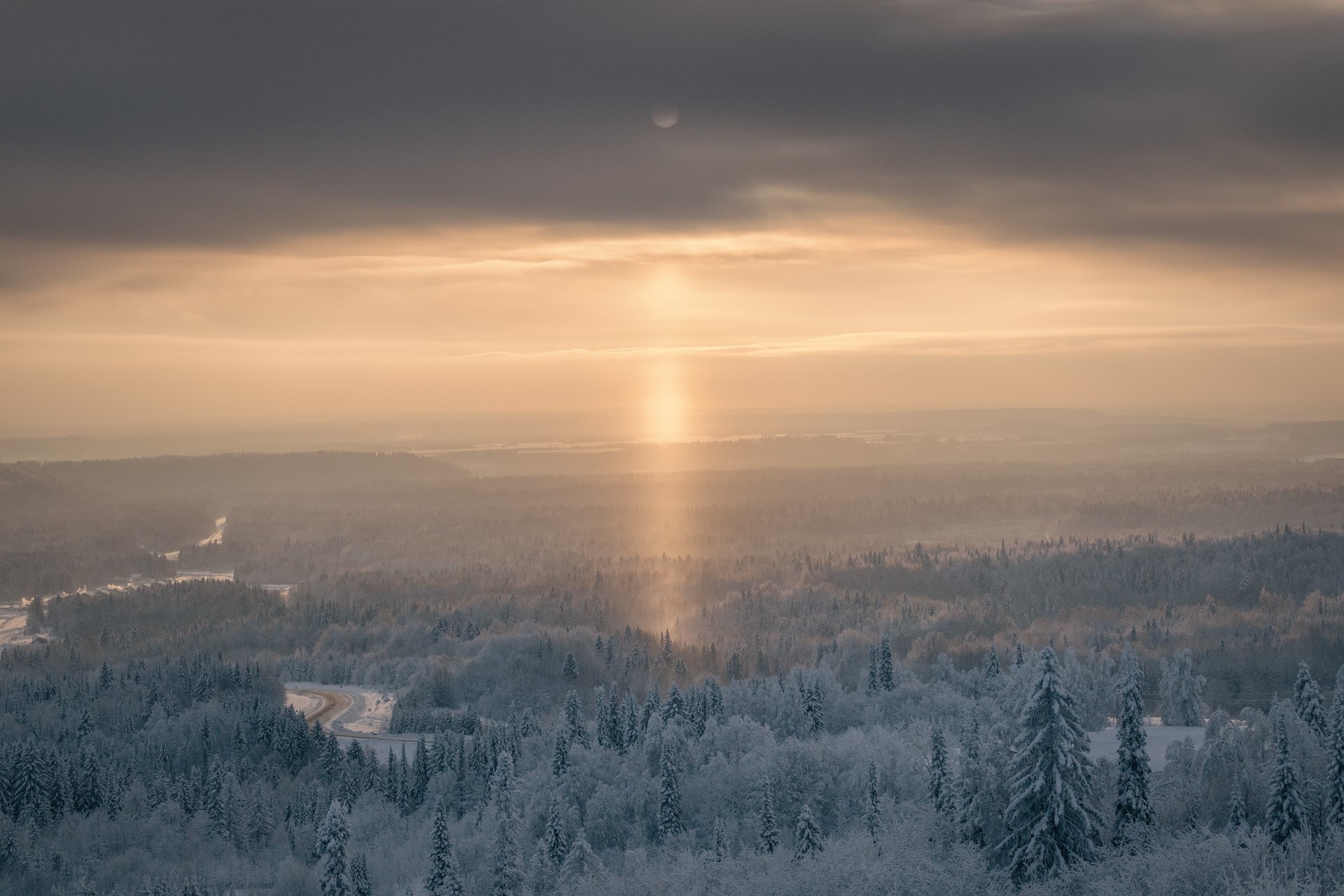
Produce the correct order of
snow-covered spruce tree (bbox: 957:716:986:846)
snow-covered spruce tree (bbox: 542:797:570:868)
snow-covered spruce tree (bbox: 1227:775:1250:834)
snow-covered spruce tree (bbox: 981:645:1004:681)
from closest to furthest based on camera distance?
snow-covered spruce tree (bbox: 957:716:986:846) < snow-covered spruce tree (bbox: 1227:775:1250:834) < snow-covered spruce tree (bbox: 542:797:570:868) < snow-covered spruce tree (bbox: 981:645:1004:681)

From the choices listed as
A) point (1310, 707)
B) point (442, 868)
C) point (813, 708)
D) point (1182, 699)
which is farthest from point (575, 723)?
point (1310, 707)

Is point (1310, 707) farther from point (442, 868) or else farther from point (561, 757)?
point (442, 868)

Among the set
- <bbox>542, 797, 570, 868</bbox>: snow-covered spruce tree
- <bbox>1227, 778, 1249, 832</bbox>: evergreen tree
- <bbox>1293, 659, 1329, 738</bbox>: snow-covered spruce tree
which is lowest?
<bbox>542, 797, 570, 868</bbox>: snow-covered spruce tree

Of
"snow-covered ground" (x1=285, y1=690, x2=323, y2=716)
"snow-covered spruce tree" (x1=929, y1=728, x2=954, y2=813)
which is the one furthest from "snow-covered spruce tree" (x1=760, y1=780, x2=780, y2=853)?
"snow-covered ground" (x1=285, y1=690, x2=323, y2=716)

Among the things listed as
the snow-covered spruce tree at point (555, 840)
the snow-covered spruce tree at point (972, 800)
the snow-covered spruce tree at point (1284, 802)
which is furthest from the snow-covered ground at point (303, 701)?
the snow-covered spruce tree at point (1284, 802)

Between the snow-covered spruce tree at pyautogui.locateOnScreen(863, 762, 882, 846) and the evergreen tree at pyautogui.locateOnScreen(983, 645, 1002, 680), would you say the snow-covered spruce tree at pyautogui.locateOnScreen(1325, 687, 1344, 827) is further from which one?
the evergreen tree at pyautogui.locateOnScreen(983, 645, 1002, 680)

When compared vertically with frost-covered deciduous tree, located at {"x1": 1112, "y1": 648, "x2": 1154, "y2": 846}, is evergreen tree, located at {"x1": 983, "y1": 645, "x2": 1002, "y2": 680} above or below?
below

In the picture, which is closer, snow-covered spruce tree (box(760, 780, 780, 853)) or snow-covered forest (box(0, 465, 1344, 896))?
snow-covered forest (box(0, 465, 1344, 896))
